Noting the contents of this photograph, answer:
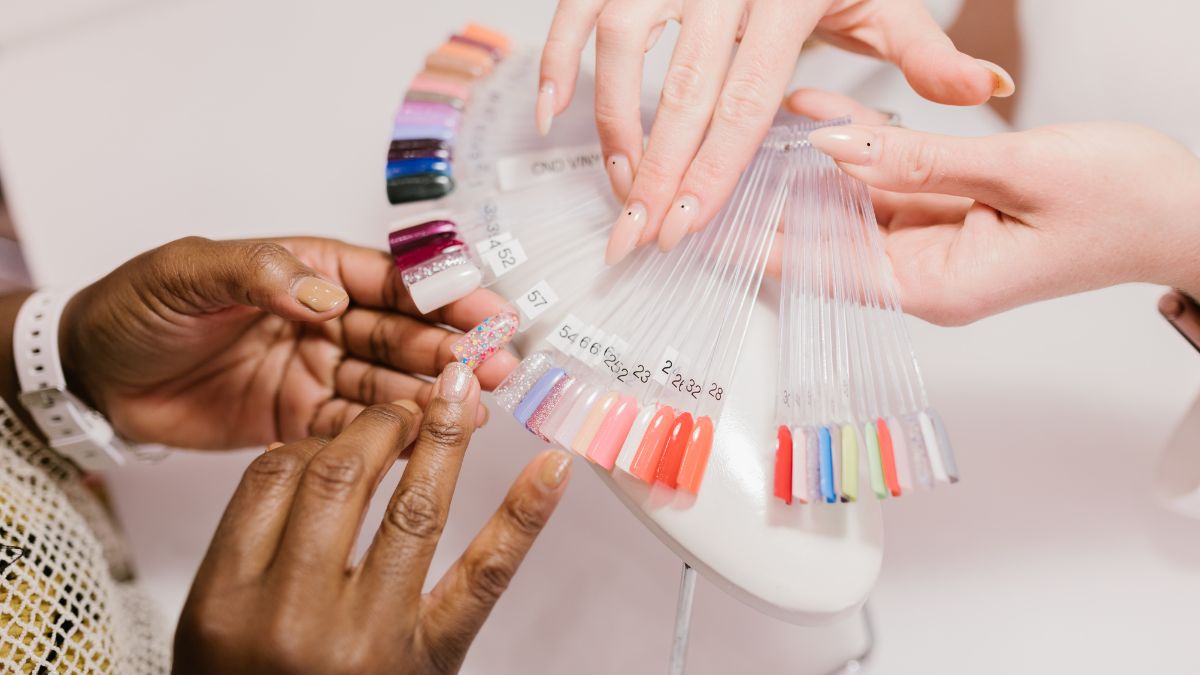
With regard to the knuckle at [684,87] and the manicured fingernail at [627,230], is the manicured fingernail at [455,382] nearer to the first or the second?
the manicured fingernail at [627,230]

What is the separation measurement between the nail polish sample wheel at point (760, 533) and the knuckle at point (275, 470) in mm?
285

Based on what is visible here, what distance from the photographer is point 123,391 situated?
0.95 metres

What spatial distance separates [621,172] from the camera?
2.72 feet

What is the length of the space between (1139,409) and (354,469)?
1019mm

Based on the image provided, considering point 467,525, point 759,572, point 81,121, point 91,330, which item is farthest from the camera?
point 81,121

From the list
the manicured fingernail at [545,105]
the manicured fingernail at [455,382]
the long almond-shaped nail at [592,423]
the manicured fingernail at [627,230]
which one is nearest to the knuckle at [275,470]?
the manicured fingernail at [455,382]

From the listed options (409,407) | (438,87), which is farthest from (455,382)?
(438,87)

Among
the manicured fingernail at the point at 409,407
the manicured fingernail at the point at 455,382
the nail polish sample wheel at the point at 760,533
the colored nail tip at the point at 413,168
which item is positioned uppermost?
the colored nail tip at the point at 413,168

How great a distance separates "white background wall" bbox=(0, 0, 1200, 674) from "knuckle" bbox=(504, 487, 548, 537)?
451 mm

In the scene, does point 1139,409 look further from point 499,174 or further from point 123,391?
point 123,391

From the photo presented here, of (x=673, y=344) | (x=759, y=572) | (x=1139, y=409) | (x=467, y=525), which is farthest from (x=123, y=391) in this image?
(x=1139, y=409)

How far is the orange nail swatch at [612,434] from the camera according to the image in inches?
28.1

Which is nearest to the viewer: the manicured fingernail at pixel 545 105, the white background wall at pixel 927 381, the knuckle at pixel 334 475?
the knuckle at pixel 334 475

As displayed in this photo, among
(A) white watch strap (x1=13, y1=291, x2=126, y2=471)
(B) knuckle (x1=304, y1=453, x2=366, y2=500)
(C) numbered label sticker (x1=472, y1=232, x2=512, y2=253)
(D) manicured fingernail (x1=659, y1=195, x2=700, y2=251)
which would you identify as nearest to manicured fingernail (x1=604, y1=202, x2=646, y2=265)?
(D) manicured fingernail (x1=659, y1=195, x2=700, y2=251)
